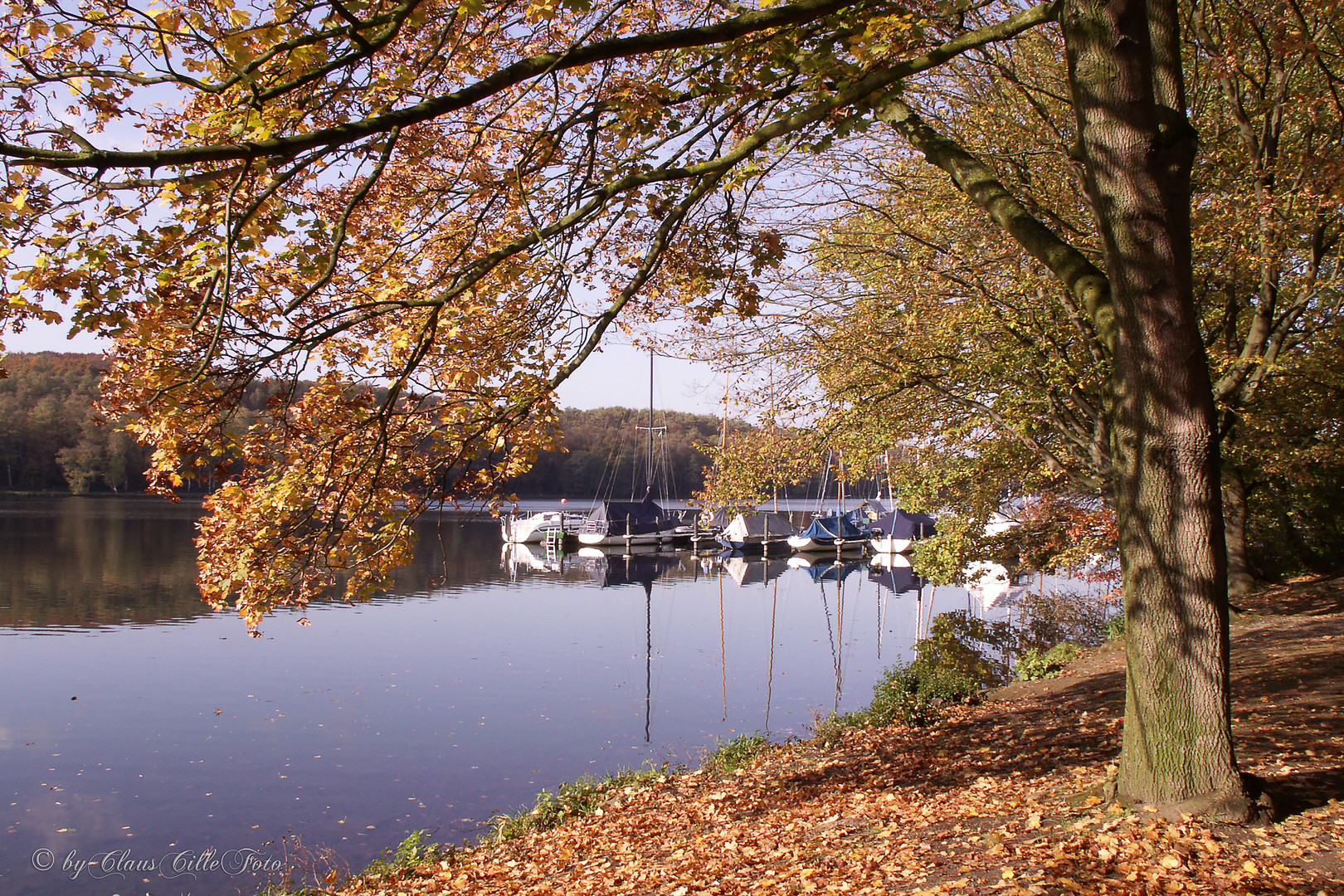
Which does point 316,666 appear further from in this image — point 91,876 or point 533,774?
point 91,876

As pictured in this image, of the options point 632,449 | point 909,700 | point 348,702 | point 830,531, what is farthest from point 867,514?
point 909,700

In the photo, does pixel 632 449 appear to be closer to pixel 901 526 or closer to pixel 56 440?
pixel 901 526

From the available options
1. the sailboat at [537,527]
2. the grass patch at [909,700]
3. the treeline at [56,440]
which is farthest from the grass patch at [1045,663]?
the treeline at [56,440]

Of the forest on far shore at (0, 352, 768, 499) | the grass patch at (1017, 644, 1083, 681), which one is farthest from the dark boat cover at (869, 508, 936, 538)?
the grass patch at (1017, 644, 1083, 681)

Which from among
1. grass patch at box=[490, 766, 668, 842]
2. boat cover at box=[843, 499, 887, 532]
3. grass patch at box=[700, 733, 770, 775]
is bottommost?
grass patch at box=[490, 766, 668, 842]

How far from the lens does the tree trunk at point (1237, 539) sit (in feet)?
49.9

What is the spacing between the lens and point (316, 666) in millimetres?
18891

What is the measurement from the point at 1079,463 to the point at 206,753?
1279 centimetres

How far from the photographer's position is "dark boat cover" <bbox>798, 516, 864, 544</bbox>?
172ft

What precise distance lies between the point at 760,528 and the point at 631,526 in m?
7.78

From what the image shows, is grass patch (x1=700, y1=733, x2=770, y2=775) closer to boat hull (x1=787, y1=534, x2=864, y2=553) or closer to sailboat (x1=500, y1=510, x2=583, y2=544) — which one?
boat hull (x1=787, y1=534, x2=864, y2=553)

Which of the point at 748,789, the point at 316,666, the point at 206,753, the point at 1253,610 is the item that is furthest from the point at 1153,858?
the point at 316,666

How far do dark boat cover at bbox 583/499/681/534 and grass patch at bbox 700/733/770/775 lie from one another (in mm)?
42967

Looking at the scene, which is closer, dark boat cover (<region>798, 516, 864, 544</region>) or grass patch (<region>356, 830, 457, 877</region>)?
grass patch (<region>356, 830, 457, 877</region>)
